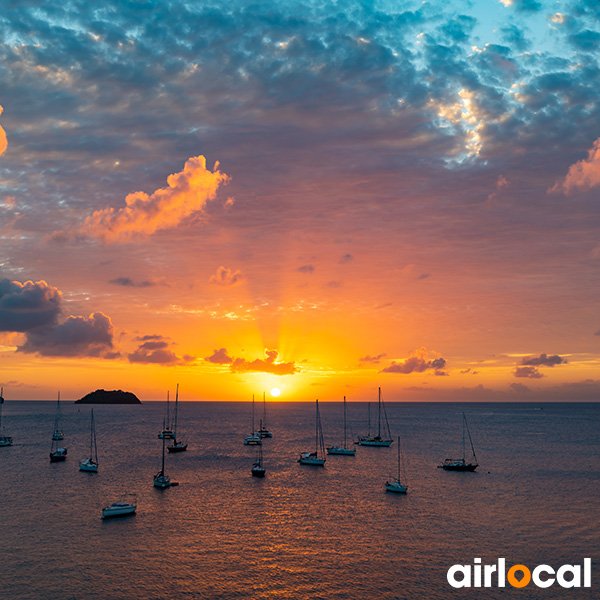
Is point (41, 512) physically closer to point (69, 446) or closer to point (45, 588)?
point (45, 588)

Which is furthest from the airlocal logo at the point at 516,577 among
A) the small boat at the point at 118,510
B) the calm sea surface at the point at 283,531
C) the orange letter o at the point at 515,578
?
the small boat at the point at 118,510

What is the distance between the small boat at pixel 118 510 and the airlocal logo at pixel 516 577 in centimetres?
5208

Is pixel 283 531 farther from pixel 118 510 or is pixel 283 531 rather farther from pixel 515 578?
pixel 515 578

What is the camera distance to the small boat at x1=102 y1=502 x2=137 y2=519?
3262 inches

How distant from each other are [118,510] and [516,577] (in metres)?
60.6

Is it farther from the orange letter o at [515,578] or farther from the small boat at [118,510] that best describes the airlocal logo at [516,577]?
the small boat at [118,510]

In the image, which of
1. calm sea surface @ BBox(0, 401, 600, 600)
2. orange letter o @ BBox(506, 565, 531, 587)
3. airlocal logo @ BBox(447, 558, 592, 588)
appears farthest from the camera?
orange letter o @ BBox(506, 565, 531, 587)

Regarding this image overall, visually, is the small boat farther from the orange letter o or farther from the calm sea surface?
the orange letter o

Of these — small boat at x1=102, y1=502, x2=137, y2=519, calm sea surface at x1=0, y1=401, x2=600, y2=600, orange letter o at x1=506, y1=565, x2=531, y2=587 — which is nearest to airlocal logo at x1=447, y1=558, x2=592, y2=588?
orange letter o at x1=506, y1=565, x2=531, y2=587

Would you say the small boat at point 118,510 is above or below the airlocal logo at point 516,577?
above

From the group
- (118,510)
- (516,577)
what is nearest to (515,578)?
(516,577)

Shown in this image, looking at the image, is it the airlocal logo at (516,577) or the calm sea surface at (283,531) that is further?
the airlocal logo at (516,577)

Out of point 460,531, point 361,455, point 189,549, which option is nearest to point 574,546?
point 460,531

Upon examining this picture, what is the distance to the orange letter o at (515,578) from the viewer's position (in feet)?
198
